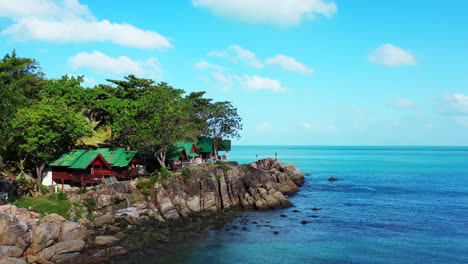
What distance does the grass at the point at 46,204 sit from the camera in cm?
3759

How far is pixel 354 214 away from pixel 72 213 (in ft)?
122

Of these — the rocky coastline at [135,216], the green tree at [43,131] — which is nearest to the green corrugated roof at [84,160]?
the green tree at [43,131]

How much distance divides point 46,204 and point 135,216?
31.0 ft

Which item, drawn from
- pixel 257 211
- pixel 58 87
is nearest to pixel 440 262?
pixel 257 211

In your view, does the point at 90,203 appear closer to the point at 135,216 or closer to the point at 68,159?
the point at 135,216

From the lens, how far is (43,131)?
4750 cm

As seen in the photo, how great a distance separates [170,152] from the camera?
61750 millimetres

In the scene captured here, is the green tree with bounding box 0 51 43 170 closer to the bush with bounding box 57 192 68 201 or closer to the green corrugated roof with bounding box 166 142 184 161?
the bush with bounding box 57 192 68 201

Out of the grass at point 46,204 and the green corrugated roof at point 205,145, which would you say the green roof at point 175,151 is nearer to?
the green corrugated roof at point 205,145

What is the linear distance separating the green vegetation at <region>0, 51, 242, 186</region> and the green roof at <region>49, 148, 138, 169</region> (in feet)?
4.96

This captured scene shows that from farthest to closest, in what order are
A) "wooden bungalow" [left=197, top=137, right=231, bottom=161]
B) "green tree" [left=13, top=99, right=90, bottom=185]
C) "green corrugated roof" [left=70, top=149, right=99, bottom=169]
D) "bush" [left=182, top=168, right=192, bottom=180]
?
1. "wooden bungalow" [left=197, top=137, right=231, bottom=161]
2. "bush" [left=182, top=168, right=192, bottom=180]
3. "green corrugated roof" [left=70, top=149, right=99, bottom=169]
4. "green tree" [left=13, top=99, right=90, bottom=185]

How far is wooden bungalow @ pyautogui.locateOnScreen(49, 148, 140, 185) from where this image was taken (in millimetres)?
50116

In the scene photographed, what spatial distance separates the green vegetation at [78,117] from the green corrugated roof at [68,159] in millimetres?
1174

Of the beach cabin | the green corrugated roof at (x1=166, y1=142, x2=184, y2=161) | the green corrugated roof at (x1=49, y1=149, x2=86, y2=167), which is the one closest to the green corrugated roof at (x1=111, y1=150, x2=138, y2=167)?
→ the green corrugated roof at (x1=49, y1=149, x2=86, y2=167)
